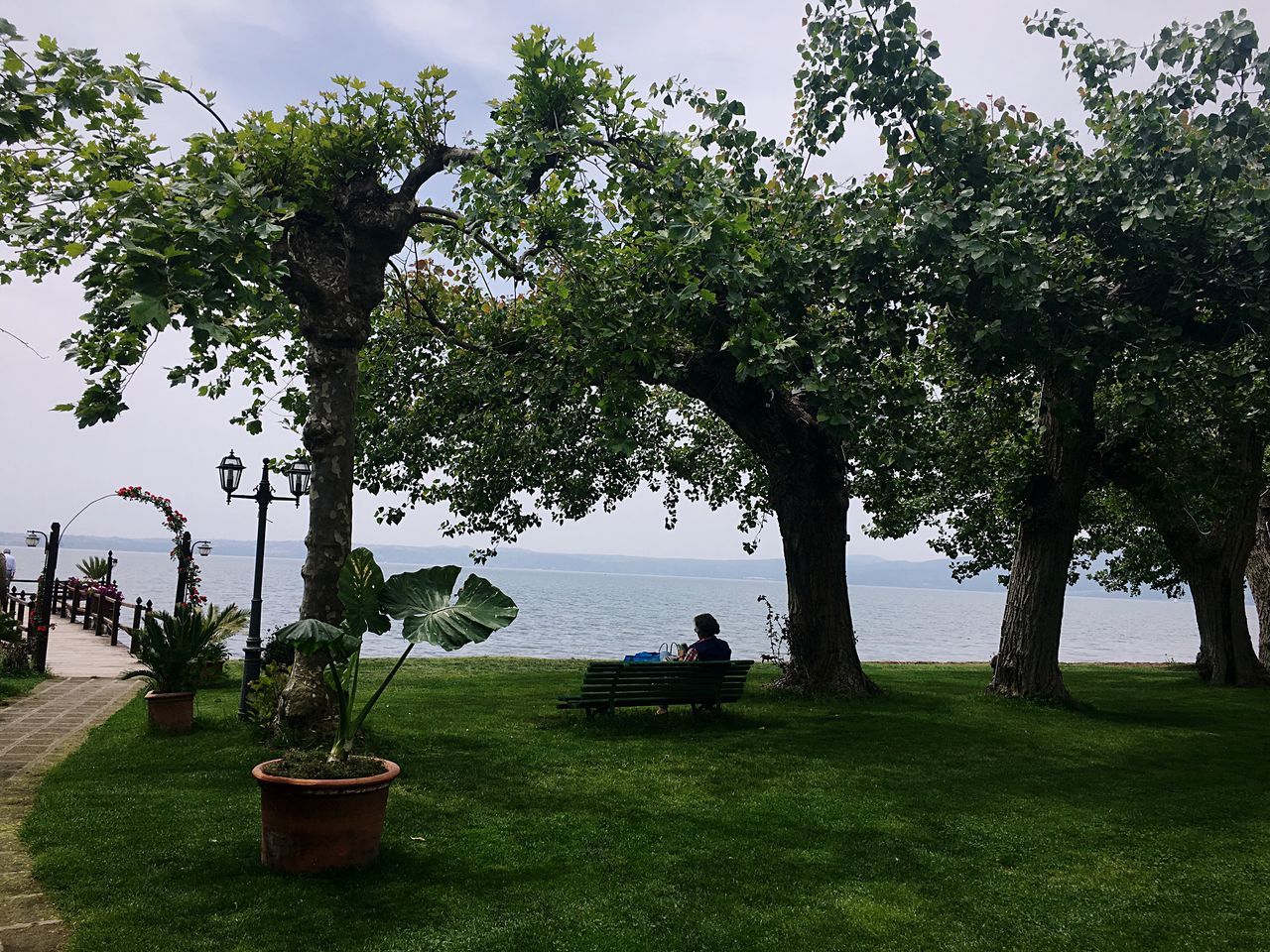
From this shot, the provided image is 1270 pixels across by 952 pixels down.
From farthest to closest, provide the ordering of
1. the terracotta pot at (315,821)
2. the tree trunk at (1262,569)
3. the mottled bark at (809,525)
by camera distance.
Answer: the tree trunk at (1262,569) → the mottled bark at (809,525) → the terracotta pot at (315,821)

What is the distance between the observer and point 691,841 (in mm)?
6410

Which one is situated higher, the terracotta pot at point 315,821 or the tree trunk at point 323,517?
the tree trunk at point 323,517

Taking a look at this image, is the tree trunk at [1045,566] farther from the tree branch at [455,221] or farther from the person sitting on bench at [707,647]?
the tree branch at [455,221]

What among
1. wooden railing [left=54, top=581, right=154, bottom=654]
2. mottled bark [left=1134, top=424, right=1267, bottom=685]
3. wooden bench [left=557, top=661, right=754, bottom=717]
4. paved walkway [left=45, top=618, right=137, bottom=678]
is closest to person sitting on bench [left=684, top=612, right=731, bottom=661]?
wooden bench [left=557, top=661, right=754, bottom=717]

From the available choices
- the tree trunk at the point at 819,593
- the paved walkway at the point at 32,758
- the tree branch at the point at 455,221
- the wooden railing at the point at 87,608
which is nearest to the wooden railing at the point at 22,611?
the wooden railing at the point at 87,608

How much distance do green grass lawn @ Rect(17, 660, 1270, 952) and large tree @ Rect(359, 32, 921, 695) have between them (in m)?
3.45

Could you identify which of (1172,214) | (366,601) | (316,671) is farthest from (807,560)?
→ (366,601)

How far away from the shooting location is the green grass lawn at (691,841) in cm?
491

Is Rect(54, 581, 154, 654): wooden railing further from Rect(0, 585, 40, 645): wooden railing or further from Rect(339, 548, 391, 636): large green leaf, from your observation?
Rect(339, 548, 391, 636): large green leaf

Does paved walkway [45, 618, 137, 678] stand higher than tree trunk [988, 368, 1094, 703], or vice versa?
tree trunk [988, 368, 1094, 703]

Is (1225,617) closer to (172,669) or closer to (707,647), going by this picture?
(707,647)

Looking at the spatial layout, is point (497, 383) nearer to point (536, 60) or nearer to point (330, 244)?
point (330, 244)

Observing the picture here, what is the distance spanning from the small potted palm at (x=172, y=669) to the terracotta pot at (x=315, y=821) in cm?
477

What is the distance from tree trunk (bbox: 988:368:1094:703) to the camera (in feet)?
45.0
